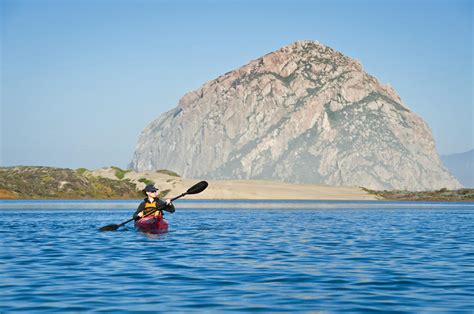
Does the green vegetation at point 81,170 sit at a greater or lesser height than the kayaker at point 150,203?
greater

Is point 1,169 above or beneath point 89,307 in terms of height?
above

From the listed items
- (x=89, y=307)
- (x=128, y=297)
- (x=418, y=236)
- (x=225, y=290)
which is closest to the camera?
(x=89, y=307)

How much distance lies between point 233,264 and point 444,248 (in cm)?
1229

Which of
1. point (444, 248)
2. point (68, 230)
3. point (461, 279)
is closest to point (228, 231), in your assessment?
point (68, 230)

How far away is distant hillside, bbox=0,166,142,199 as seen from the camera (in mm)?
144375

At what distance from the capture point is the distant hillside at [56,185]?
474 ft

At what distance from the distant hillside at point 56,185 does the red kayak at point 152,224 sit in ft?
340

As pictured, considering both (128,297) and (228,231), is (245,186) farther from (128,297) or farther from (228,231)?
(128,297)

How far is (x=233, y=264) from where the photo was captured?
26.1 metres

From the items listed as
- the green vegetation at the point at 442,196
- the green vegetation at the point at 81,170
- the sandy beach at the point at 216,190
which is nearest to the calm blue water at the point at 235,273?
the sandy beach at the point at 216,190

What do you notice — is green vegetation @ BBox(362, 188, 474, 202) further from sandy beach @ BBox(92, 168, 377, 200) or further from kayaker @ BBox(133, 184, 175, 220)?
kayaker @ BBox(133, 184, 175, 220)

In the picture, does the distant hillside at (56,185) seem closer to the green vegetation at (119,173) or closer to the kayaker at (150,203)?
the green vegetation at (119,173)

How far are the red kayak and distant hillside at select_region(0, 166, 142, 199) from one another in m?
104

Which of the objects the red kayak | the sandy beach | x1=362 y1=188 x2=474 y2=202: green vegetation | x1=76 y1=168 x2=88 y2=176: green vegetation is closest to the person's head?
the red kayak
